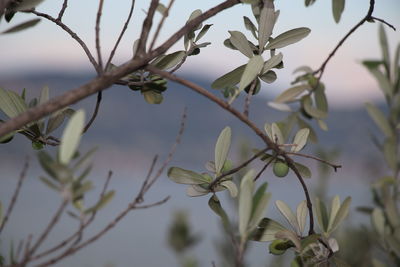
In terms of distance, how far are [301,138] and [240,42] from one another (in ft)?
0.63

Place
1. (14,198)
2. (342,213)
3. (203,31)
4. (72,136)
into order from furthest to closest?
(203,31)
(342,213)
(14,198)
(72,136)

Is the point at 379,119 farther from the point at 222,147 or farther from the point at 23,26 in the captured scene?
the point at 23,26

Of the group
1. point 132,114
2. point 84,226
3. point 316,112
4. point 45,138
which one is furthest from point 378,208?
point 132,114

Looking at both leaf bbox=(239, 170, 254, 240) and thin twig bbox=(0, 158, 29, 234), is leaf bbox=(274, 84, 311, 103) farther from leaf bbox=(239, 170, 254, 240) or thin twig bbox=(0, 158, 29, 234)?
thin twig bbox=(0, 158, 29, 234)

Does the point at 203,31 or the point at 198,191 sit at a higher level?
the point at 203,31

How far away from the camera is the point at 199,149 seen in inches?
1793

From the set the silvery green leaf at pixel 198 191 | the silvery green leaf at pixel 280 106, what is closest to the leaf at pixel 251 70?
the silvery green leaf at pixel 280 106

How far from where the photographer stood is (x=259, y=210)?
1.99ft

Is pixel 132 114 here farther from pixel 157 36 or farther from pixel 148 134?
pixel 157 36

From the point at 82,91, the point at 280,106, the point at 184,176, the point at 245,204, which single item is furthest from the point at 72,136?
the point at 280,106

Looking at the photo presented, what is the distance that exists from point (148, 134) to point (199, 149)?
18.2ft

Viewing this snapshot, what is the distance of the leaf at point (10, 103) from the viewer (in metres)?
0.80

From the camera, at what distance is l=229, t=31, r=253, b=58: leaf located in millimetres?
840

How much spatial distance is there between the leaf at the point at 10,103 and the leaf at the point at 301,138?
1.50 ft
